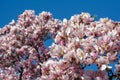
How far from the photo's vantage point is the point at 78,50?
37.1ft

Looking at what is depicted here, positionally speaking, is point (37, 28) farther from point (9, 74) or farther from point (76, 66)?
point (76, 66)

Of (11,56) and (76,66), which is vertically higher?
(11,56)

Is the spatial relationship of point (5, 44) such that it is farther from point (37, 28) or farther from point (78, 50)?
point (78, 50)

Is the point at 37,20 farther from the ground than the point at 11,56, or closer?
farther from the ground

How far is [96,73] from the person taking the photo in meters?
11.1

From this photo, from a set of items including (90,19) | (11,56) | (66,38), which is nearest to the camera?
(66,38)

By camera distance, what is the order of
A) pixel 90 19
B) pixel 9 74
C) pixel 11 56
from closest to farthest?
1. pixel 90 19
2. pixel 11 56
3. pixel 9 74

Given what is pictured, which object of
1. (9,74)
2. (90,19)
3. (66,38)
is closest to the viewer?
(66,38)

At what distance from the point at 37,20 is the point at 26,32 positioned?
4.89 ft

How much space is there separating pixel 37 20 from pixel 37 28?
142cm

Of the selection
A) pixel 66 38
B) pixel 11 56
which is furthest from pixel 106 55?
pixel 11 56

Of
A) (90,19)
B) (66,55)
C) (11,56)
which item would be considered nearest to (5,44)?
(11,56)

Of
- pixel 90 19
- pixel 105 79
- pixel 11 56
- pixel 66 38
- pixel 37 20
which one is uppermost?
pixel 37 20

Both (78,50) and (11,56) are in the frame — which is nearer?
(78,50)
